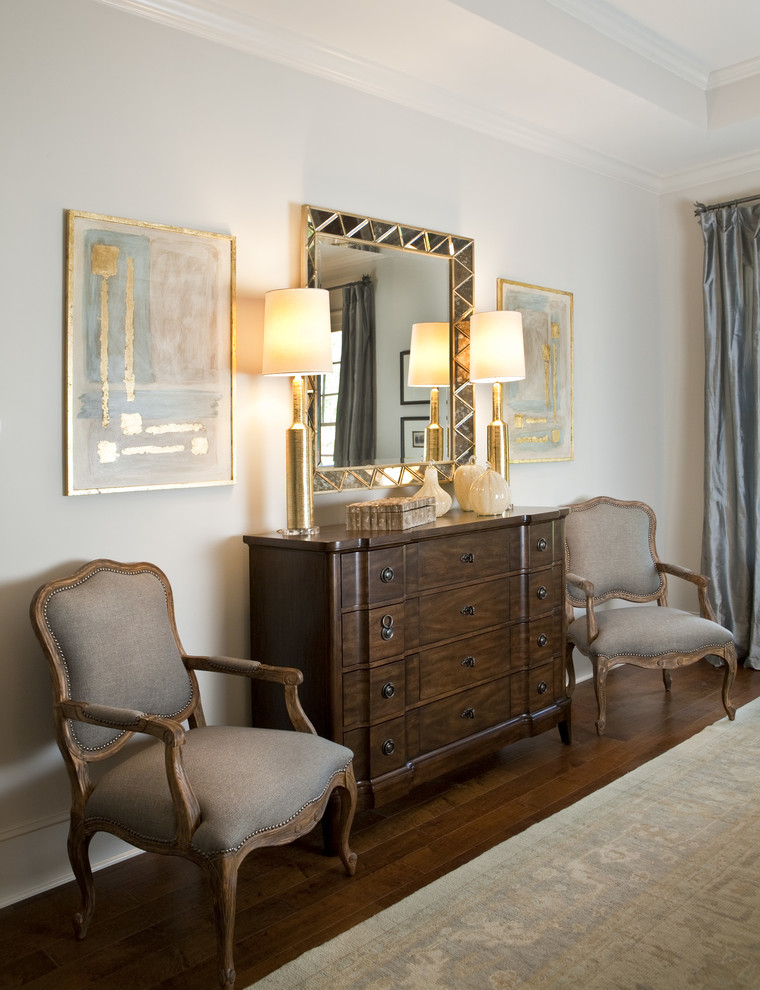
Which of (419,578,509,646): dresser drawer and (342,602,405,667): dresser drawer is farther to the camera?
(419,578,509,646): dresser drawer

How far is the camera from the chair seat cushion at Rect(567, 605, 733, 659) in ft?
12.6

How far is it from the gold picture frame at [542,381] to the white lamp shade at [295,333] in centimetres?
145

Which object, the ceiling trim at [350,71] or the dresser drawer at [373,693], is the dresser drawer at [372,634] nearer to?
the dresser drawer at [373,693]

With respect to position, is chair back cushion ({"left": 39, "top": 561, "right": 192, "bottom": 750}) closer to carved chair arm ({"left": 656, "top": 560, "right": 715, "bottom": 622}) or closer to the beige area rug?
the beige area rug

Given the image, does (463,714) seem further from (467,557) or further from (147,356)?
(147,356)

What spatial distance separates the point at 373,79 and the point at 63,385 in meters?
1.86

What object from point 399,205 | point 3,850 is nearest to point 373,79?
point 399,205

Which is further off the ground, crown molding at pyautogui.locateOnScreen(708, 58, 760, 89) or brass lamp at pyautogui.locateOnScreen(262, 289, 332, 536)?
crown molding at pyautogui.locateOnScreen(708, 58, 760, 89)

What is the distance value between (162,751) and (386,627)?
858mm

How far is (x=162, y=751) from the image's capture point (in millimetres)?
2387

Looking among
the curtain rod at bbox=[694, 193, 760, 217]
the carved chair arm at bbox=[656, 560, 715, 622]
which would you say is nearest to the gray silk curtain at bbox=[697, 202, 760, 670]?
the curtain rod at bbox=[694, 193, 760, 217]

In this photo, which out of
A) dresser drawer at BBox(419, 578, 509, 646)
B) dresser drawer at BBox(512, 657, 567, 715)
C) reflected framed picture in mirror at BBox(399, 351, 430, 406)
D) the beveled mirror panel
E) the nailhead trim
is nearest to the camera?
the nailhead trim

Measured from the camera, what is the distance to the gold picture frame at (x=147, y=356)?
8.84 ft

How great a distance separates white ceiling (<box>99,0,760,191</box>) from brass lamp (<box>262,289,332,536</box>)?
0.96 metres
